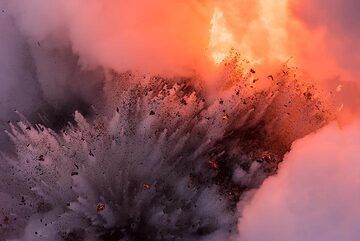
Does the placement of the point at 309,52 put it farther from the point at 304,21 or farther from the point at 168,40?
the point at 168,40

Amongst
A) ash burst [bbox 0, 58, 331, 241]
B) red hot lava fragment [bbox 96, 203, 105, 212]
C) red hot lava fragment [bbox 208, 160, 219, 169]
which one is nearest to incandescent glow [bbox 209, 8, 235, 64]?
ash burst [bbox 0, 58, 331, 241]

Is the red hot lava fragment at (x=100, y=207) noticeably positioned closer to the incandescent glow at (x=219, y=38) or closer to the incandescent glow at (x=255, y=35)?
the incandescent glow at (x=219, y=38)

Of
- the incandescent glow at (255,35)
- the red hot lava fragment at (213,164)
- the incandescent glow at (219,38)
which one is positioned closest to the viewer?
the red hot lava fragment at (213,164)

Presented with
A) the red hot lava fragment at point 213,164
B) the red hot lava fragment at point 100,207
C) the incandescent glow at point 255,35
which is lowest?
the red hot lava fragment at point 100,207

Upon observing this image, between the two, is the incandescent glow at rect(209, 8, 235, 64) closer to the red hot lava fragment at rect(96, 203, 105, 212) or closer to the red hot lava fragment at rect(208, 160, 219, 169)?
the red hot lava fragment at rect(208, 160, 219, 169)

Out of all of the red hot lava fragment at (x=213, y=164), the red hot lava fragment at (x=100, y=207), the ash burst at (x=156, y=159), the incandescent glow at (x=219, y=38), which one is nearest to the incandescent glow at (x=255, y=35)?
the incandescent glow at (x=219, y=38)

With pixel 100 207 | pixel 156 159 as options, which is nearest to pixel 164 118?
pixel 156 159
